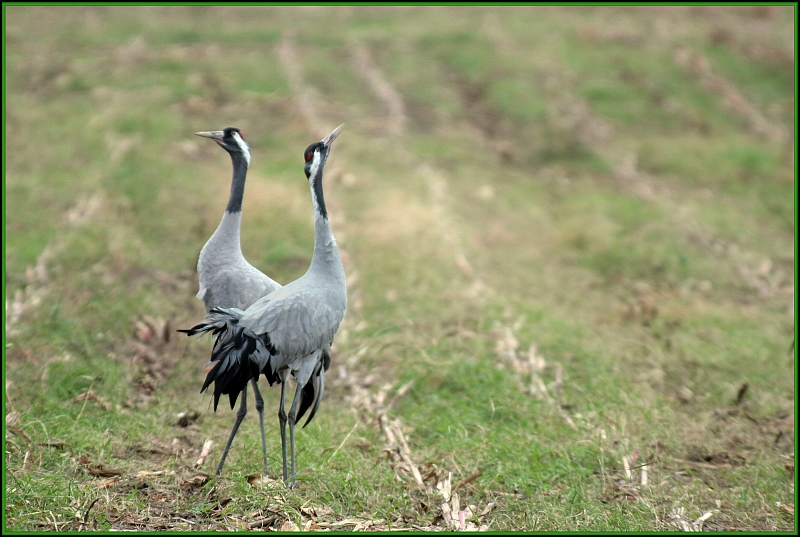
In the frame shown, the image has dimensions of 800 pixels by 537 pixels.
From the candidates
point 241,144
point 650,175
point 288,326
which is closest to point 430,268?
point 241,144

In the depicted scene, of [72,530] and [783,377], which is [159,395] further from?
[783,377]

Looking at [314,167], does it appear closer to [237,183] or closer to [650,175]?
[237,183]

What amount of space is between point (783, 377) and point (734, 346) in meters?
0.60

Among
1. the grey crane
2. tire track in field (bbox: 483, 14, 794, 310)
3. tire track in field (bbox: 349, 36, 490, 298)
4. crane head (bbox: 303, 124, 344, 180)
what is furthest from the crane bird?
tire track in field (bbox: 483, 14, 794, 310)

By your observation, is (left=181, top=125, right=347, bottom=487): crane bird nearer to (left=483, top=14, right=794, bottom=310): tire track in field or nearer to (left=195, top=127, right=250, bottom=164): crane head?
(left=195, top=127, right=250, bottom=164): crane head

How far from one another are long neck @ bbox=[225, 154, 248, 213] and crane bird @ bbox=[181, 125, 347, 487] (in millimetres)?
1048

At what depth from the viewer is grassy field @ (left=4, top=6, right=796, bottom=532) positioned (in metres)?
5.45

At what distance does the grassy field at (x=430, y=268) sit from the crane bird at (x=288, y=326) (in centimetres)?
67

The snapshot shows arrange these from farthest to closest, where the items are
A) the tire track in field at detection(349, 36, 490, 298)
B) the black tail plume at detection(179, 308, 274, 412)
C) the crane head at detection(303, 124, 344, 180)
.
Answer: the tire track in field at detection(349, 36, 490, 298) < the crane head at detection(303, 124, 344, 180) < the black tail plume at detection(179, 308, 274, 412)

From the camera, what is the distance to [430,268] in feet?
30.3

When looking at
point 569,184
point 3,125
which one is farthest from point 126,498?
point 569,184

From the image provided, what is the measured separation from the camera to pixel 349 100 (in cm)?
1506

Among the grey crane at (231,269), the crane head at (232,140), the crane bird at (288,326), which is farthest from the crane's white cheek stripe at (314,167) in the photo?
the crane head at (232,140)

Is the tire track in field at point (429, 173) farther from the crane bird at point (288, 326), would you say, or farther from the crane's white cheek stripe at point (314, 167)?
the crane's white cheek stripe at point (314, 167)
